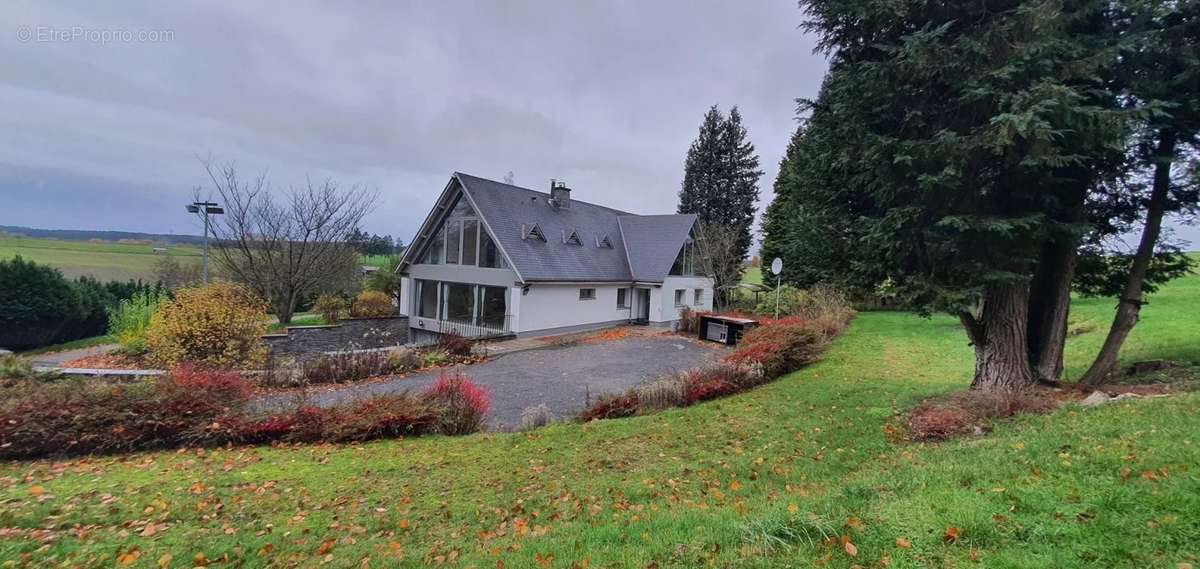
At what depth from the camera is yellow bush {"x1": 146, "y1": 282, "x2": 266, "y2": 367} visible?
42.1ft

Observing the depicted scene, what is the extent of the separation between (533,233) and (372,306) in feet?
32.2

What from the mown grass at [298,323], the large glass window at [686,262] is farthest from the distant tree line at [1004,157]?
the mown grass at [298,323]

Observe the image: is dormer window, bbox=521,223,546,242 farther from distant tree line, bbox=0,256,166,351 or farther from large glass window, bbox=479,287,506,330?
distant tree line, bbox=0,256,166,351

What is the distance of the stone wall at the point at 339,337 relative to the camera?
56.5 feet

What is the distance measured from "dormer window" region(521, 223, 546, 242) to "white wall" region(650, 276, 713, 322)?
688 centimetres

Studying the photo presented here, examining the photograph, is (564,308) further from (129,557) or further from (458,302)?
(129,557)

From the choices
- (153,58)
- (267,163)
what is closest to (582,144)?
(267,163)

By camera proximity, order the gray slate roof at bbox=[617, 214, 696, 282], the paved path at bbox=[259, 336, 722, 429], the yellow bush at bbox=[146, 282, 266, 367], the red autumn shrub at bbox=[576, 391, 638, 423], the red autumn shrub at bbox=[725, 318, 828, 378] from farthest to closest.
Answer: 1. the gray slate roof at bbox=[617, 214, 696, 282]
2. the yellow bush at bbox=[146, 282, 266, 367]
3. the red autumn shrub at bbox=[725, 318, 828, 378]
4. the paved path at bbox=[259, 336, 722, 429]
5. the red autumn shrub at bbox=[576, 391, 638, 423]

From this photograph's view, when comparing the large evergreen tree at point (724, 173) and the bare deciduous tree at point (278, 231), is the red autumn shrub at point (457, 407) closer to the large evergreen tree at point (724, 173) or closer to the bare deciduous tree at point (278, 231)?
the bare deciduous tree at point (278, 231)

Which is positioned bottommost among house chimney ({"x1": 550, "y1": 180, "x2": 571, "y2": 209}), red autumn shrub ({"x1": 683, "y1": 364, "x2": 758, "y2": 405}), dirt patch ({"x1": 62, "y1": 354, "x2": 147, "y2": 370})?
dirt patch ({"x1": 62, "y1": 354, "x2": 147, "y2": 370})

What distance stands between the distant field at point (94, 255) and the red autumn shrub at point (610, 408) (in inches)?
1018

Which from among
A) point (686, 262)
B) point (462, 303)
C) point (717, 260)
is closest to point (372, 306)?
point (462, 303)

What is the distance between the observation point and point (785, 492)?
188 inches

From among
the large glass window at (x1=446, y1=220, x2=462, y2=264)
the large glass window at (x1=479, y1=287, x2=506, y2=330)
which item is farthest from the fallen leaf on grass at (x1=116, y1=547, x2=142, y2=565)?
the large glass window at (x1=446, y1=220, x2=462, y2=264)
